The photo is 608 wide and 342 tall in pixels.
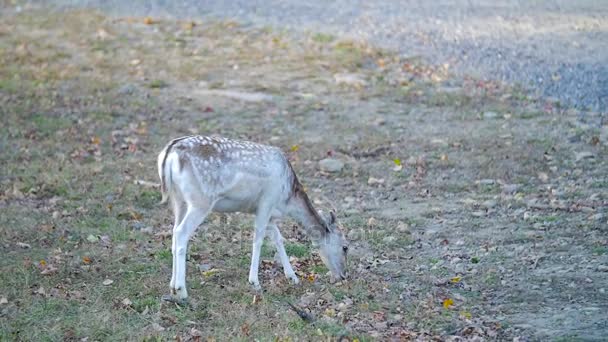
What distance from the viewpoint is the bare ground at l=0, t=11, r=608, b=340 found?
26.6 ft

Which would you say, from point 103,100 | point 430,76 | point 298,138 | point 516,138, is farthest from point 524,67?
point 103,100

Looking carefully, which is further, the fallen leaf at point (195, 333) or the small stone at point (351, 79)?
the small stone at point (351, 79)

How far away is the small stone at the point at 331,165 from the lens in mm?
12227

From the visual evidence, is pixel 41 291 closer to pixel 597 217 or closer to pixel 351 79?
pixel 597 217

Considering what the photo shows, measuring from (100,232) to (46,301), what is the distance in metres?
1.89

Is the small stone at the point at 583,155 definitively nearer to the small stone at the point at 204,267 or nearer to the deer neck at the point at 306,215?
the deer neck at the point at 306,215

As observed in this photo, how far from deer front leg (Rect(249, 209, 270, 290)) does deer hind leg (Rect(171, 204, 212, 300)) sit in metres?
0.58

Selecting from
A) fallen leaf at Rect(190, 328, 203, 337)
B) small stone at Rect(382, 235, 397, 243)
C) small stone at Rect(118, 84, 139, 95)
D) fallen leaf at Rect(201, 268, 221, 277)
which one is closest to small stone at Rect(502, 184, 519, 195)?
small stone at Rect(382, 235, 397, 243)

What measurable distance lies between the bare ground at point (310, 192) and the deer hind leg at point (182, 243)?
188mm

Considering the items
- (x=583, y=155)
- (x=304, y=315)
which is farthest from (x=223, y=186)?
(x=583, y=155)

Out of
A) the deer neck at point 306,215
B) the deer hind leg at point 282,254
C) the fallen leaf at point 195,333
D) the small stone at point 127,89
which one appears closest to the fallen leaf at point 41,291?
the fallen leaf at point 195,333

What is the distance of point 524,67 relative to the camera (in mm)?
16016

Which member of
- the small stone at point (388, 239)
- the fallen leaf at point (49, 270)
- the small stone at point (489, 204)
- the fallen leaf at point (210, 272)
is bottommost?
Answer: the small stone at point (489, 204)

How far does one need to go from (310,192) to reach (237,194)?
2.89 m
